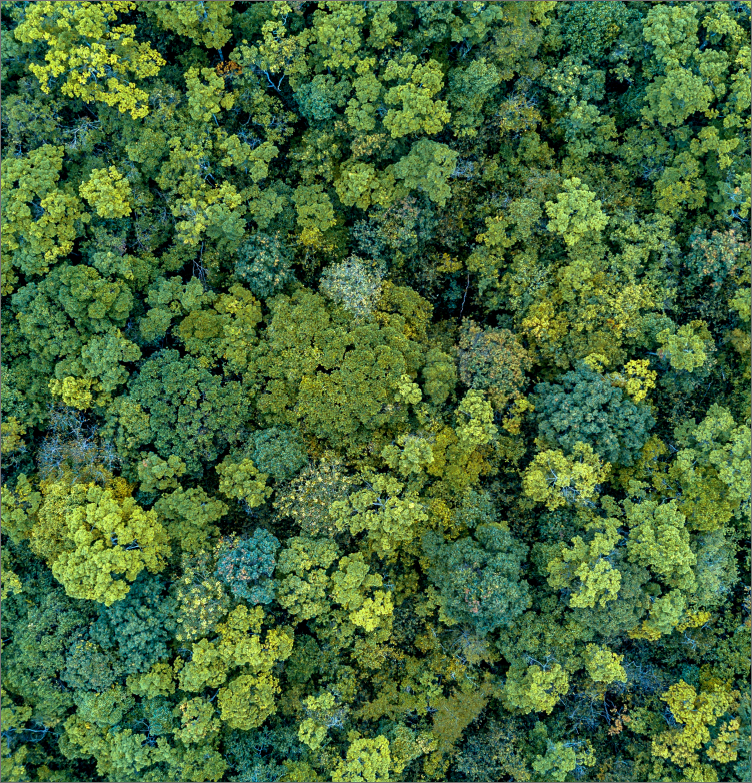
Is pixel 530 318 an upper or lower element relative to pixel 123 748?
upper

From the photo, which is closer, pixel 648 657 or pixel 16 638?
pixel 16 638

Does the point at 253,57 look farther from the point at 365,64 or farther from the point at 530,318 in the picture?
the point at 530,318

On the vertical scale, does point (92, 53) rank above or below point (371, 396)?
above

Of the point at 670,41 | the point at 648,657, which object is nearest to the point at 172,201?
the point at 670,41

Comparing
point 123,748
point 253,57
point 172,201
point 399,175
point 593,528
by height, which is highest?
point 253,57

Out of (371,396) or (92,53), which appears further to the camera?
(371,396)

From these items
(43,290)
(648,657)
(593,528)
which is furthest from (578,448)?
(43,290)

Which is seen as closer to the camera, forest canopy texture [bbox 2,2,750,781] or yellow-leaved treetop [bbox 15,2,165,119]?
yellow-leaved treetop [bbox 15,2,165,119]

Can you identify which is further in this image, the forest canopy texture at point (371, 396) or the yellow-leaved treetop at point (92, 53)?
the forest canopy texture at point (371, 396)
